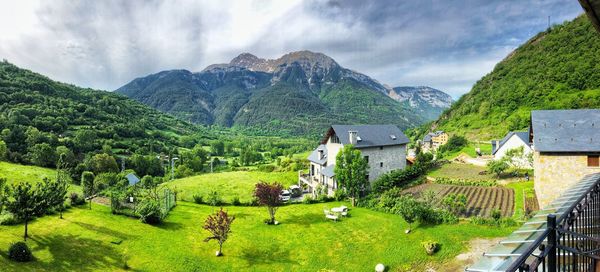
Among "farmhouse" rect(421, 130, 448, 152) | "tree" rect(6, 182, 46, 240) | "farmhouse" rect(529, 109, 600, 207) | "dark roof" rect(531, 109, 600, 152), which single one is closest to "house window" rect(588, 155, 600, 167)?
"farmhouse" rect(529, 109, 600, 207)

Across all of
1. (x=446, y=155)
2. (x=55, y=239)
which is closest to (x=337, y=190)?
(x=55, y=239)

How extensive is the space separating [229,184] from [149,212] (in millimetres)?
26302

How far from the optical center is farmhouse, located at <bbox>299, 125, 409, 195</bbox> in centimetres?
4272

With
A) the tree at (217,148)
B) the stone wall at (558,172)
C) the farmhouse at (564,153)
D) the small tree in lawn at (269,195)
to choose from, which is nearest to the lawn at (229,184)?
the small tree in lawn at (269,195)

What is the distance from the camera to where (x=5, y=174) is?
39469 mm

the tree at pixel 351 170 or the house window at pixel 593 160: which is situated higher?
the house window at pixel 593 160

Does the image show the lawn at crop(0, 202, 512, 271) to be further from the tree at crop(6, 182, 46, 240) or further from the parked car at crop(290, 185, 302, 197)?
the parked car at crop(290, 185, 302, 197)

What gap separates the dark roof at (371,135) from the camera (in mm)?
43312

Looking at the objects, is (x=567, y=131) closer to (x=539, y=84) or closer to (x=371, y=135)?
(x=371, y=135)

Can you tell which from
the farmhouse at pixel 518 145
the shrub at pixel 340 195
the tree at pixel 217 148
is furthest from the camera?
the tree at pixel 217 148

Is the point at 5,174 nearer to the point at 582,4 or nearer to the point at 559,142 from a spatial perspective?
the point at 582,4

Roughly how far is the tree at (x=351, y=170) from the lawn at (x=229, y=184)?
16021 millimetres

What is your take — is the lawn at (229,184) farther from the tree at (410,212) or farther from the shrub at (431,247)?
the shrub at (431,247)

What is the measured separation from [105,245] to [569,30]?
162115 mm
